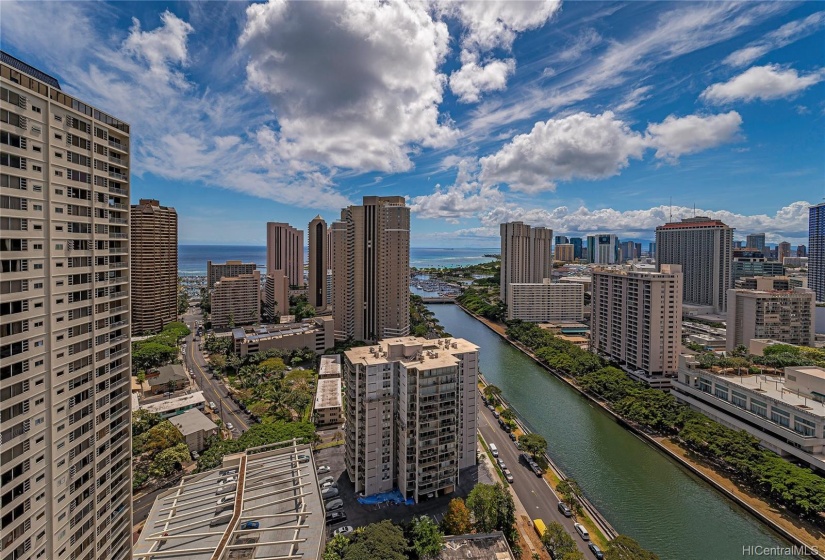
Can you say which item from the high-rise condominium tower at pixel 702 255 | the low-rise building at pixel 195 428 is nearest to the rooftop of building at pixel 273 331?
the low-rise building at pixel 195 428

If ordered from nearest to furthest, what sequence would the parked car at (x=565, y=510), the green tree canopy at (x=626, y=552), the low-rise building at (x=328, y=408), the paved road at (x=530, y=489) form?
the green tree canopy at (x=626, y=552), the paved road at (x=530, y=489), the parked car at (x=565, y=510), the low-rise building at (x=328, y=408)

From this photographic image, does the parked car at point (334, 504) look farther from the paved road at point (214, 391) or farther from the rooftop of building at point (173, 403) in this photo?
the rooftop of building at point (173, 403)

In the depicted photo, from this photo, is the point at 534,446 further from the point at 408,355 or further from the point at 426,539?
the point at 426,539

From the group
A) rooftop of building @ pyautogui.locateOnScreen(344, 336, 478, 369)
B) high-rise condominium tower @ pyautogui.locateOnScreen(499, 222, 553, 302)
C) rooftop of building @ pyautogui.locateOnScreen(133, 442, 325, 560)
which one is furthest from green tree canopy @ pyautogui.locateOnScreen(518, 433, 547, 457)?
high-rise condominium tower @ pyautogui.locateOnScreen(499, 222, 553, 302)

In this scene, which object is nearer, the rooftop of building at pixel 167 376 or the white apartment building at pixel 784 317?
the rooftop of building at pixel 167 376

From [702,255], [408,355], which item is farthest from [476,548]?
[702,255]

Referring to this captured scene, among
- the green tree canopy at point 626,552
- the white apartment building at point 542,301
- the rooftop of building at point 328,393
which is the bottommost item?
the green tree canopy at point 626,552
